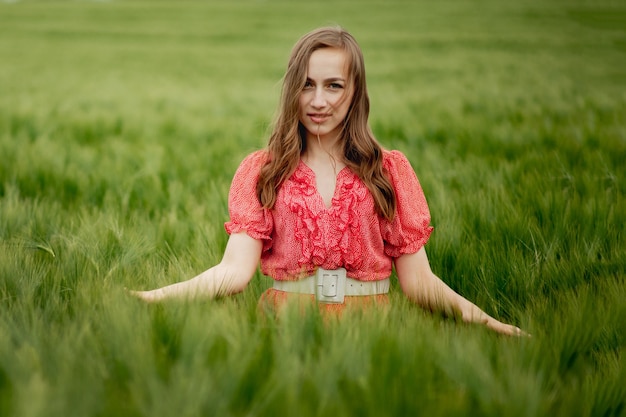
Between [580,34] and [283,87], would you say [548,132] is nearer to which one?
[283,87]

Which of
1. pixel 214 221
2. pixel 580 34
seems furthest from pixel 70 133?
pixel 580 34

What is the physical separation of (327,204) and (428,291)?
351 millimetres

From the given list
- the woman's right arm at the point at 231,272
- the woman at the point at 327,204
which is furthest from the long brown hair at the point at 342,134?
the woman's right arm at the point at 231,272

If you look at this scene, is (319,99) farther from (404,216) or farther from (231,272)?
(231,272)

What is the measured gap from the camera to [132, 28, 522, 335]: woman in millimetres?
1595

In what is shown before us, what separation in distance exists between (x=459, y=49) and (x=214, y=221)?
14663mm

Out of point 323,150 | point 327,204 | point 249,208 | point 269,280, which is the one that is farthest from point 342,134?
point 269,280

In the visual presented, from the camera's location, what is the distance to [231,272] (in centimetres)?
160

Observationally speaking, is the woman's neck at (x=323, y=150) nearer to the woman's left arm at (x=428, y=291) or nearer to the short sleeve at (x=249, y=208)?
the short sleeve at (x=249, y=208)

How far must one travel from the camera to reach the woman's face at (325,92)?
1593 mm

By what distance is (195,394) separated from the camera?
0.94 metres

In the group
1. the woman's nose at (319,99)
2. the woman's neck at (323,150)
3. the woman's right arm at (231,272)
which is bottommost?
the woman's right arm at (231,272)

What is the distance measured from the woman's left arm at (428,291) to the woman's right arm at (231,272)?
1.30 ft

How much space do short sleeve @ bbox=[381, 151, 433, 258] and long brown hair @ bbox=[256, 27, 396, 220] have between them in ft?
0.12
